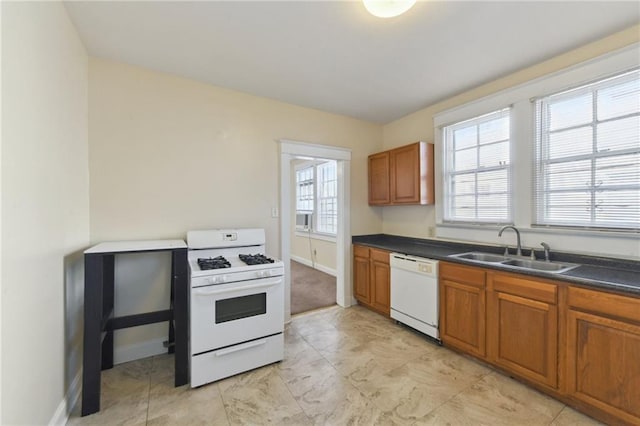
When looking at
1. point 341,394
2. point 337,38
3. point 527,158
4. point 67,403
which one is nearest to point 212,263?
point 67,403

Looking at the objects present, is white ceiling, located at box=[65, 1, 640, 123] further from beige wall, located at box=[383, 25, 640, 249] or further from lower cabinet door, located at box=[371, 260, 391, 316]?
lower cabinet door, located at box=[371, 260, 391, 316]

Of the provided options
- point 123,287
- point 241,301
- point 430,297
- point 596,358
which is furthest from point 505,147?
point 123,287

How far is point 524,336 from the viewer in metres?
2.02

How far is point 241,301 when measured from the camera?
2238mm

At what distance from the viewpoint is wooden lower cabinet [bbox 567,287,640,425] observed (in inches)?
61.3

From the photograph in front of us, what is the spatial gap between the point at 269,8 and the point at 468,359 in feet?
10.5

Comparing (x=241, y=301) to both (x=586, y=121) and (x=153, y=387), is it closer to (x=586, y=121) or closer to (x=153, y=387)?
(x=153, y=387)

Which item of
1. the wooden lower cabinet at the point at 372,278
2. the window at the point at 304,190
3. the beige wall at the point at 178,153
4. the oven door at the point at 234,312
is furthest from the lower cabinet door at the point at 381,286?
the window at the point at 304,190

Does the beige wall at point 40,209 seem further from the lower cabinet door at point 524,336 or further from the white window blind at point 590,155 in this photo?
the white window blind at point 590,155

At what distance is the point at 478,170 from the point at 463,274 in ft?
4.02

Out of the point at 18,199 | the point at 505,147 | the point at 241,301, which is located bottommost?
the point at 241,301

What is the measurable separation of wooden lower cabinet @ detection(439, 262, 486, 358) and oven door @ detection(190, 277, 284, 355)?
1.55 m

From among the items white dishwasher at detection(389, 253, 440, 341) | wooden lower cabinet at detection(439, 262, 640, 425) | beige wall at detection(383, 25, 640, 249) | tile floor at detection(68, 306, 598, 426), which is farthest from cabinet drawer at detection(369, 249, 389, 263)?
tile floor at detection(68, 306, 598, 426)

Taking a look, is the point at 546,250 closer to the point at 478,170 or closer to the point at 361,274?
the point at 478,170
